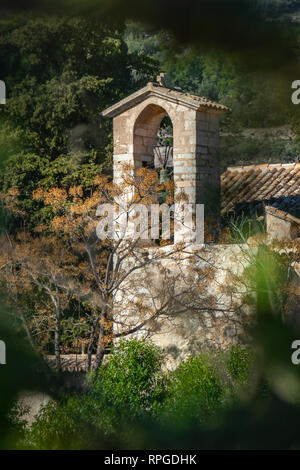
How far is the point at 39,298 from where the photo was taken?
25.8ft

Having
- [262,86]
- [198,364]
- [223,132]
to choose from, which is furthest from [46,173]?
[262,86]

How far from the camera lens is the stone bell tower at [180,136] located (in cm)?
679

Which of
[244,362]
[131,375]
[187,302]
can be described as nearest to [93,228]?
[187,302]

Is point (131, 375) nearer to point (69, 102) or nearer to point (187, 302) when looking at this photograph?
point (187, 302)

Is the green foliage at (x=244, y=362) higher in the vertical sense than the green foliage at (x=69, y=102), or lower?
lower

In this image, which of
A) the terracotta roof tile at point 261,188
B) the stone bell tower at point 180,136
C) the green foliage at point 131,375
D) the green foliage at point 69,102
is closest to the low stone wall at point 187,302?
the green foliage at point 131,375

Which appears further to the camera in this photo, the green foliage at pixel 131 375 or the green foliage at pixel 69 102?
the green foliage at pixel 69 102

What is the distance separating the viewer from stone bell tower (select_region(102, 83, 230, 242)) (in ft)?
22.3

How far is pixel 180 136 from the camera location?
686 cm

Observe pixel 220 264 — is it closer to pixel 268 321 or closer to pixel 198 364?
pixel 198 364

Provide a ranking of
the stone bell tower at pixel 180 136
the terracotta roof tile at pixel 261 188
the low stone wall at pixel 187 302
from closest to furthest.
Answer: the low stone wall at pixel 187 302, the stone bell tower at pixel 180 136, the terracotta roof tile at pixel 261 188

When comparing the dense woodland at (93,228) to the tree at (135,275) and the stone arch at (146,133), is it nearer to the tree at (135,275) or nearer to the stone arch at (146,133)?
the tree at (135,275)

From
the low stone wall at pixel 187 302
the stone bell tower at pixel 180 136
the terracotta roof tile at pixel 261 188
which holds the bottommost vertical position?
the low stone wall at pixel 187 302

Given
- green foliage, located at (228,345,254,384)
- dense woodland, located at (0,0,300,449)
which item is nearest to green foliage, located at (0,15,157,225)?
dense woodland, located at (0,0,300,449)
